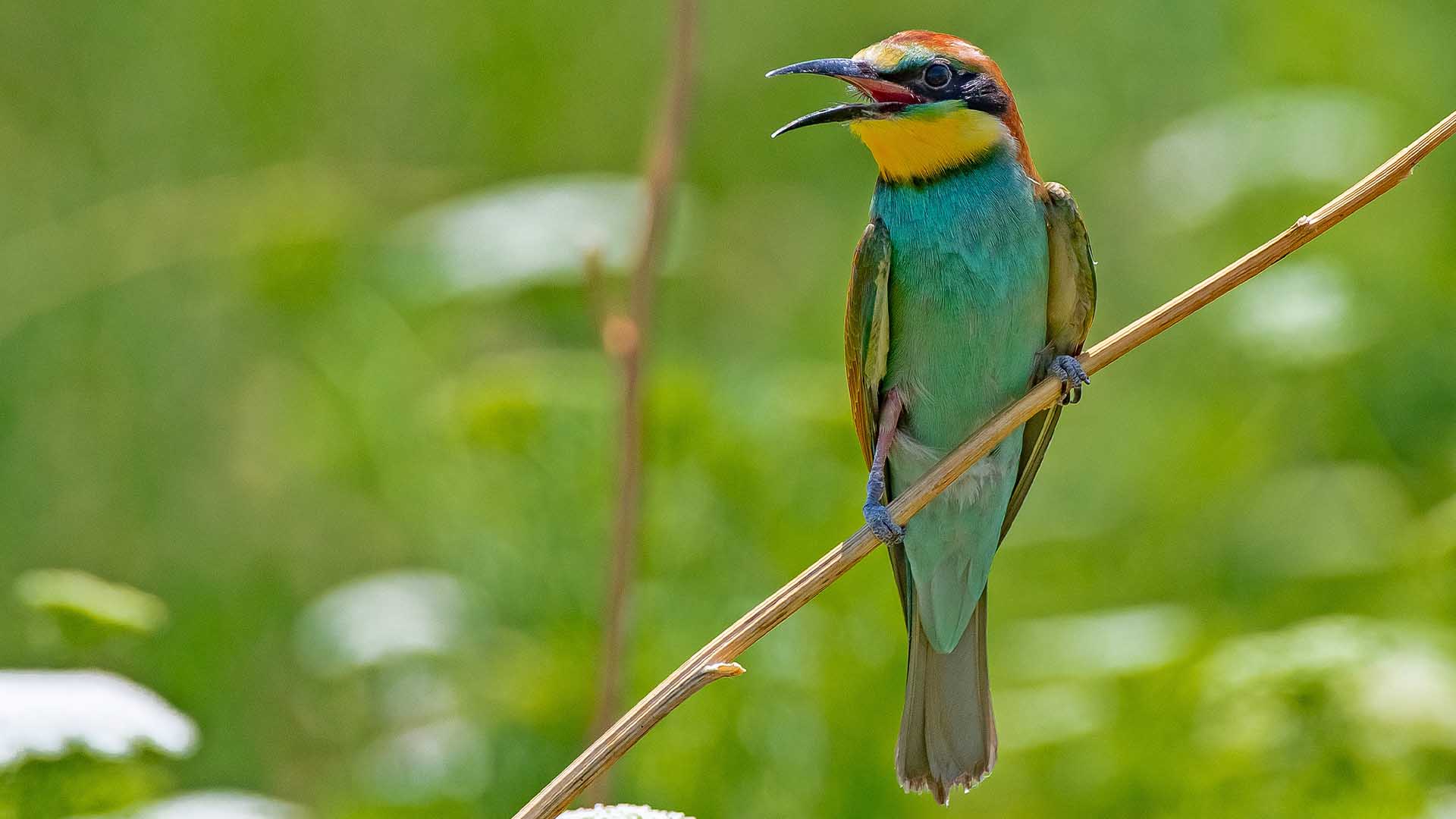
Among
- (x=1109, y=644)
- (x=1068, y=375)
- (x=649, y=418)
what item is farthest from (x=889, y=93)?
(x=1109, y=644)

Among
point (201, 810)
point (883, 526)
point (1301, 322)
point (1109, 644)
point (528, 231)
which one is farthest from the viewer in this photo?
point (528, 231)

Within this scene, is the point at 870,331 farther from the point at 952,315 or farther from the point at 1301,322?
the point at 1301,322

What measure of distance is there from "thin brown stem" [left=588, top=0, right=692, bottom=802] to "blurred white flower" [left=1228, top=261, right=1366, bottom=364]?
169 cm

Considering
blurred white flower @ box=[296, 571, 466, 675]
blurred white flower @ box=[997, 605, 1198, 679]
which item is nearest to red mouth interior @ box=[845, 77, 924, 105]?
blurred white flower @ box=[997, 605, 1198, 679]

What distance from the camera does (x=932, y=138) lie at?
2.29 metres

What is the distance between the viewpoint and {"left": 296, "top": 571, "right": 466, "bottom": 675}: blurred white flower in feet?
11.0

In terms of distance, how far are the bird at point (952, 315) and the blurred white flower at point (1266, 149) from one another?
1803mm

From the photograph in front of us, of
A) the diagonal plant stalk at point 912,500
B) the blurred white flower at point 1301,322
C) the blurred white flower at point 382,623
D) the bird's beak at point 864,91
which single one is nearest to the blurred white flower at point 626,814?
the diagonal plant stalk at point 912,500

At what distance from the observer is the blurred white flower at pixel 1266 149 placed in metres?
3.86

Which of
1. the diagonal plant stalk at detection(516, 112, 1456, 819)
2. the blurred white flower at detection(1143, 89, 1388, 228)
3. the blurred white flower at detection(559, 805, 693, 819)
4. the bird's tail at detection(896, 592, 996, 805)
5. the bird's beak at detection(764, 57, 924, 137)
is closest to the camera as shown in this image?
the blurred white flower at detection(559, 805, 693, 819)

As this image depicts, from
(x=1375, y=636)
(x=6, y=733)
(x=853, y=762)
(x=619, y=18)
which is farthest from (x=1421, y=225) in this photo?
(x=6, y=733)

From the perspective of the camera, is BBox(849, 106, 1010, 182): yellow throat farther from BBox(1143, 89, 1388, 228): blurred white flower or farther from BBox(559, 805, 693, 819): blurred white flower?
BBox(1143, 89, 1388, 228): blurred white flower

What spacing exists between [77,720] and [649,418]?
1.80 meters

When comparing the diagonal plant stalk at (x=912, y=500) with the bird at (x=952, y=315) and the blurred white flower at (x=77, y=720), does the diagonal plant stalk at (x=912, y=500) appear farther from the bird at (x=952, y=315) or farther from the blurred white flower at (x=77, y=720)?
the blurred white flower at (x=77, y=720)
